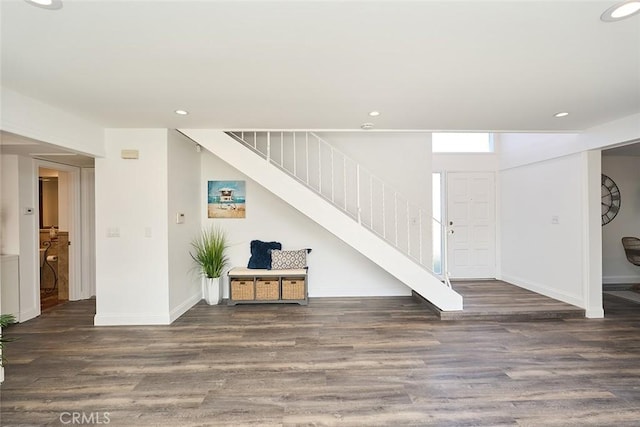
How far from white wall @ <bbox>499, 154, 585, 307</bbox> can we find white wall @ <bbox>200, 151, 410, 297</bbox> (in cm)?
211

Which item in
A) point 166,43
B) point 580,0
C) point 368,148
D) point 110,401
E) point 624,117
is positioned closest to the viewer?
point 580,0

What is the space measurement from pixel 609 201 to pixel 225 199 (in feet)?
22.9

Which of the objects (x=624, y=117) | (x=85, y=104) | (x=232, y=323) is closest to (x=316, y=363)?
(x=232, y=323)

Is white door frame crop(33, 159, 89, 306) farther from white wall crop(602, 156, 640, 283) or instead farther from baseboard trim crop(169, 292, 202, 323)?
white wall crop(602, 156, 640, 283)

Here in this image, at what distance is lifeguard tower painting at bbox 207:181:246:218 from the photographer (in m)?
4.86

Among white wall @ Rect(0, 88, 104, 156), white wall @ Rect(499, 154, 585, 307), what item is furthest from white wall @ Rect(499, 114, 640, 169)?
white wall @ Rect(0, 88, 104, 156)

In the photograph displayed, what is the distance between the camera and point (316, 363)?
272 cm

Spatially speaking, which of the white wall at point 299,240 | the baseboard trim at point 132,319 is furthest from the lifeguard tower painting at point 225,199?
the baseboard trim at point 132,319

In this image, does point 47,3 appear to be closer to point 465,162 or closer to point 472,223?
point 465,162

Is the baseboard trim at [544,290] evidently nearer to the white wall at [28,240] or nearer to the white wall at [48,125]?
the white wall at [48,125]

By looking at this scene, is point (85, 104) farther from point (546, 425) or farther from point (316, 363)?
point (546, 425)

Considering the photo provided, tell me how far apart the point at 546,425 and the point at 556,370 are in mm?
880

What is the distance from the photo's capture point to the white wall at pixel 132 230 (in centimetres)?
371

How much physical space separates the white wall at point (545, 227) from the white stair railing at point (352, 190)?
65.3 inches
